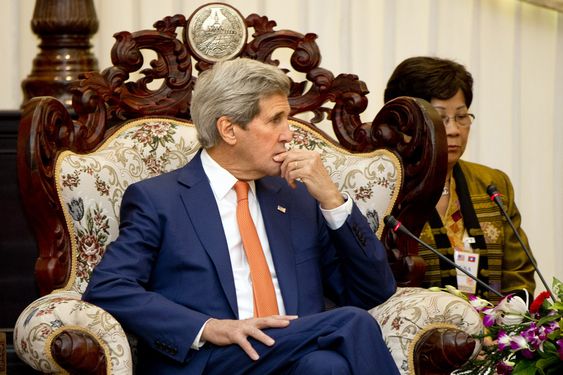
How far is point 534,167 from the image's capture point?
4.76 m

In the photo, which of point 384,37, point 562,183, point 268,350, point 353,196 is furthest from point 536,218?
point 268,350

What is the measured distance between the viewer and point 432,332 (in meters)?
2.82

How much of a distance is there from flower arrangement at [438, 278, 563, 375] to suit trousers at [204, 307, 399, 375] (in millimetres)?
255

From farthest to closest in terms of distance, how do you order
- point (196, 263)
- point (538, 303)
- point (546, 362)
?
point (196, 263), point (538, 303), point (546, 362)

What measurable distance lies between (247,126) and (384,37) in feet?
5.48

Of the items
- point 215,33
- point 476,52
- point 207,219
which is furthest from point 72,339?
point 476,52

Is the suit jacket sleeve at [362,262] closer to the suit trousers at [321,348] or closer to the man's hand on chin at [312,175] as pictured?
the man's hand on chin at [312,175]

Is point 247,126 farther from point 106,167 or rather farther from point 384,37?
point 384,37

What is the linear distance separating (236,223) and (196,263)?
17 centimetres

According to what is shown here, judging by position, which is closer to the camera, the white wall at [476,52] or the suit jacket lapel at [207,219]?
the suit jacket lapel at [207,219]

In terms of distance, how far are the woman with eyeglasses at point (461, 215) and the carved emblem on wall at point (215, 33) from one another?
606 millimetres

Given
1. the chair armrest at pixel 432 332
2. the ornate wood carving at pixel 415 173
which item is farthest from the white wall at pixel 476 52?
the chair armrest at pixel 432 332

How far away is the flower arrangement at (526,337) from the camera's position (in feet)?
7.74

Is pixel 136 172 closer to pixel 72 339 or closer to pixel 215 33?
pixel 215 33
